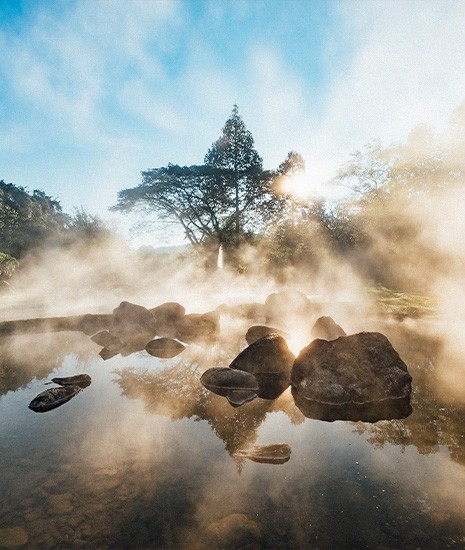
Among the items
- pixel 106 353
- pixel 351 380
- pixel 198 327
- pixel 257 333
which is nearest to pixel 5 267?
pixel 106 353

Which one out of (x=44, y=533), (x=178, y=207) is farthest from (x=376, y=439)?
(x=178, y=207)

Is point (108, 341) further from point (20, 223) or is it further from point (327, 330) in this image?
point (20, 223)

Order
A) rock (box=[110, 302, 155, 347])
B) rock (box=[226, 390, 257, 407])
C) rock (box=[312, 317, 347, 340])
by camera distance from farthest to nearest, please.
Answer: rock (box=[110, 302, 155, 347]), rock (box=[312, 317, 347, 340]), rock (box=[226, 390, 257, 407])

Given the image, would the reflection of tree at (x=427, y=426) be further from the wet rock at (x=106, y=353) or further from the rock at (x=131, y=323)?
the rock at (x=131, y=323)

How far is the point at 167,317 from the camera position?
12.8 metres

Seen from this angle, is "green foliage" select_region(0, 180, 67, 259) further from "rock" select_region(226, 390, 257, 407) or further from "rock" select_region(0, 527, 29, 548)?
"rock" select_region(0, 527, 29, 548)

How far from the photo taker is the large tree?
23922mm

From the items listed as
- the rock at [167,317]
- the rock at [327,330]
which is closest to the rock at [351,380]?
the rock at [327,330]

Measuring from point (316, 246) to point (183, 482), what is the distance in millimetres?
28037

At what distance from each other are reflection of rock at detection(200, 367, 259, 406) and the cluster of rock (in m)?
2.71

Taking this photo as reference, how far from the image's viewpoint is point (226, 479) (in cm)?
379

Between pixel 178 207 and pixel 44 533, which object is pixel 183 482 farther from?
pixel 178 207

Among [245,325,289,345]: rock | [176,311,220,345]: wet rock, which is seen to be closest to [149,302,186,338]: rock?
[176,311,220,345]: wet rock

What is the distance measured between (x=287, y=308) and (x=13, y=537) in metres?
12.7
